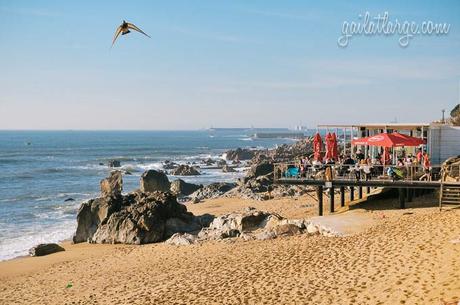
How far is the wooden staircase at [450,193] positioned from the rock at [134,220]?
12746 mm

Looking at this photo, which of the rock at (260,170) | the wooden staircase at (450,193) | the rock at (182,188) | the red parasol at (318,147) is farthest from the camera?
the rock at (260,170)

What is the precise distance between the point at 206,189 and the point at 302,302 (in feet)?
107

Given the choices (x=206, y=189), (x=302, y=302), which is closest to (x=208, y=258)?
(x=302, y=302)

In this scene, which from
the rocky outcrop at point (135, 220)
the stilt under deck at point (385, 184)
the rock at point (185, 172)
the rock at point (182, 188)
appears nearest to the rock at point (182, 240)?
the rocky outcrop at point (135, 220)

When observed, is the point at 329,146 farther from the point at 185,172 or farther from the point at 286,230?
the point at 185,172

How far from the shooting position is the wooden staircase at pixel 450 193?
67.5ft

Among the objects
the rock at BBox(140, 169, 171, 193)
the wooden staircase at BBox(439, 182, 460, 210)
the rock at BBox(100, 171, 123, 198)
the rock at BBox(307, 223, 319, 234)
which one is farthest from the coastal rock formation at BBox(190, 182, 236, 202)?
the wooden staircase at BBox(439, 182, 460, 210)

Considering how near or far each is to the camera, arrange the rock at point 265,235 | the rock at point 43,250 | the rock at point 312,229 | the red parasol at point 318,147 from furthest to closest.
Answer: the red parasol at point 318,147
the rock at point 43,250
the rock at point 265,235
the rock at point 312,229

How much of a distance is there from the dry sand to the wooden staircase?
85cm

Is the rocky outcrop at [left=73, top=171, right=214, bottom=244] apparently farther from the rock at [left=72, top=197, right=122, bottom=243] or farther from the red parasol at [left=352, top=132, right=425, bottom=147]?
the red parasol at [left=352, top=132, right=425, bottom=147]

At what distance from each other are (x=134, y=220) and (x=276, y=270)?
40.2ft

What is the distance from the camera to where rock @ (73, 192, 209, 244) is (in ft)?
83.2

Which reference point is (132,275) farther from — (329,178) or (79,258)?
(329,178)

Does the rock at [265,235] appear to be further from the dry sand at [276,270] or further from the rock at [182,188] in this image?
the rock at [182,188]
